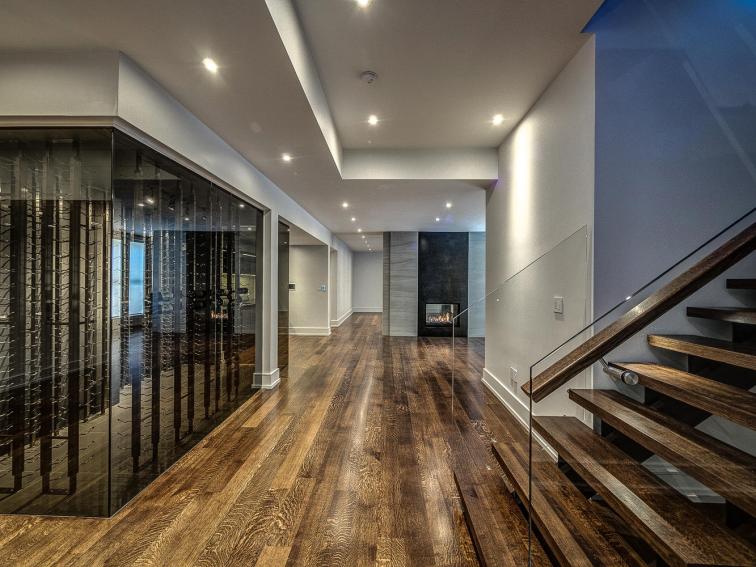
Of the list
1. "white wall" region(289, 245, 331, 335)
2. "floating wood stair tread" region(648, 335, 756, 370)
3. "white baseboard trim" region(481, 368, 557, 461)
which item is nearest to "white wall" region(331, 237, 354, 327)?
"white wall" region(289, 245, 331, 335)

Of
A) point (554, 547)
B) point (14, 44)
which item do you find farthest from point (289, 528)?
point (14, 44)

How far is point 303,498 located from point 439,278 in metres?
6.75

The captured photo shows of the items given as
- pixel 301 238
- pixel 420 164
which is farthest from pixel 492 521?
pixel 301 238

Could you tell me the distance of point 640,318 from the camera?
1.30m

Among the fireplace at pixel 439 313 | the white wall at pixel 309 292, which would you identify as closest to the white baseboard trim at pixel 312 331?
the white wall at pixel 309 292

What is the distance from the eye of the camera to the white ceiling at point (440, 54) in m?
1.88

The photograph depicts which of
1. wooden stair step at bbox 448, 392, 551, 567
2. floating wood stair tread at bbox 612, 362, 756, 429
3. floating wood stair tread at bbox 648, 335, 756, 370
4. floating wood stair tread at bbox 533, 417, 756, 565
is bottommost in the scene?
wooden stair step at bbox 448, 392, 551, 567

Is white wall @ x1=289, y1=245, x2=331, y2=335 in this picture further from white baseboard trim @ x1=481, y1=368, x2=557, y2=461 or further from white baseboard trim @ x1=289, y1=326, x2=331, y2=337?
white baseboard trim @ x1=481, y1=368, x2=557, y2=461

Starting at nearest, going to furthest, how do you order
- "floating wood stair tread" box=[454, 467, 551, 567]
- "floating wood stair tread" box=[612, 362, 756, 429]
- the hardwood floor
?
"floating wood stair tread" box=[612, 362, 756, 429], "floating wood stair tread" box=[454, 467, 551, 567], the hardwood floor

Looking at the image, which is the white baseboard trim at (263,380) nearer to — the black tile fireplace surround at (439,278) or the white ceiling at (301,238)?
the white ceiling at (301,238)

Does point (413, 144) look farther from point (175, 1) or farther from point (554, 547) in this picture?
point (554, 547)

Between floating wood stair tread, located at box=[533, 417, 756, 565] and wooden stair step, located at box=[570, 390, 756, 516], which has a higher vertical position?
wooden stair step, located at box=[570, 390, 756, 516]

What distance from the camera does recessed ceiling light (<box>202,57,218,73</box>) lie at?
1890 millimetres

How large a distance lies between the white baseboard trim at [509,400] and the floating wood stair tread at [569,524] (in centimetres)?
11
